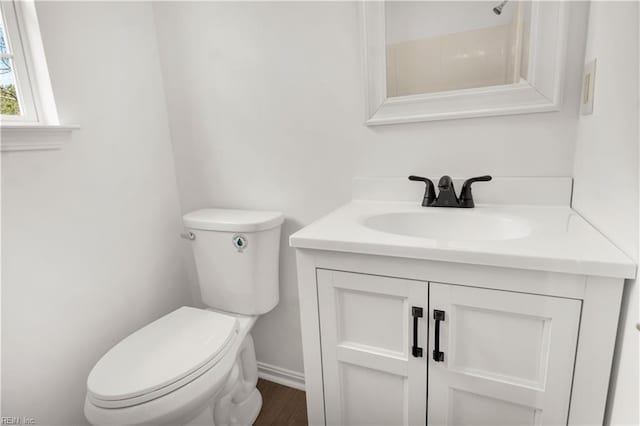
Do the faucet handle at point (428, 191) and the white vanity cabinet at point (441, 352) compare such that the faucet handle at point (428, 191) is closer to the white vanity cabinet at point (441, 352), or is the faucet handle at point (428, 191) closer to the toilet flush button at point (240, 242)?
the white vanity cabinet at point (441, 352)

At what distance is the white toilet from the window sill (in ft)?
1.58

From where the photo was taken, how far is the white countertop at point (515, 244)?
629 mm

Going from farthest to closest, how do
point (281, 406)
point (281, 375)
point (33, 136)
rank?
point (281, 375) < point (281, 406) < point (33, 136)

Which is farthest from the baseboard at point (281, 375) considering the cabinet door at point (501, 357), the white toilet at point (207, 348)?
the cabinet door at point (501, 357)

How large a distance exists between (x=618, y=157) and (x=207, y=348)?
3.82 feet

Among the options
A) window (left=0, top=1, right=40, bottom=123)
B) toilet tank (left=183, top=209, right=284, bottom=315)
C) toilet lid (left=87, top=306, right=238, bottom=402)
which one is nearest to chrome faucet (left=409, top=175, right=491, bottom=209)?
toilet tank (left=183, top=209, right=284, bottom=315)

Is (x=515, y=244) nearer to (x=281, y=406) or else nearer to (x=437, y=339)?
(x=437, y=339)

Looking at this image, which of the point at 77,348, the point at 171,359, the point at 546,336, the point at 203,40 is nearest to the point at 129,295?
the point at 77,348

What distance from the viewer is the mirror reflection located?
3.21ft

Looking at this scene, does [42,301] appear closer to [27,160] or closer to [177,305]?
[27,160]

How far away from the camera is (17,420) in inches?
39.8

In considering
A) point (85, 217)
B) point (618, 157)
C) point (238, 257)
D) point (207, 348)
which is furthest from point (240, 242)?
point (618, 157)

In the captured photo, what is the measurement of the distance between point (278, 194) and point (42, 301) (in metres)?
0.85

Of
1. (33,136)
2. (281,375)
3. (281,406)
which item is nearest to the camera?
(33,136)
